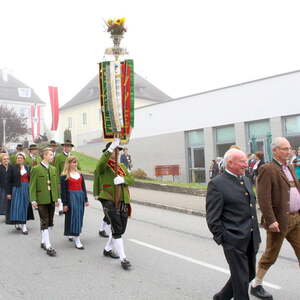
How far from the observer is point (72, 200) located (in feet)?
26.6

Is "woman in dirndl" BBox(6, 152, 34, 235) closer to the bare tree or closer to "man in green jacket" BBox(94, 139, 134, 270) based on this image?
"man in green jacket" BBox(94, 139, 134, 270)

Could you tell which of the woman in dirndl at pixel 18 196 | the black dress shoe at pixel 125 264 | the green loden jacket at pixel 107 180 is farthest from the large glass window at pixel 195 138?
the black dress shoe at pixel 125 264

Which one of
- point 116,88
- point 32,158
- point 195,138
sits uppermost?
point 195,138

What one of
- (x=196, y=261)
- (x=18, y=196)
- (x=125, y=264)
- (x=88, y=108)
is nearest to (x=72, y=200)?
(x=125, y=264)

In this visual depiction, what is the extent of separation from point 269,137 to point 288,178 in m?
15.9

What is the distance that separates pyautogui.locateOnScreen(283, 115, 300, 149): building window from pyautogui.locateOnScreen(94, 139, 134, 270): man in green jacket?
14535 mm

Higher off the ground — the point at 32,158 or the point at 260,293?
the point at 32,158

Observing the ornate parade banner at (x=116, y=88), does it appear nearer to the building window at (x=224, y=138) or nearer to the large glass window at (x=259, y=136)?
the large glass window at (x=259, y=136)

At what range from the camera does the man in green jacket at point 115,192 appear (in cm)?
662

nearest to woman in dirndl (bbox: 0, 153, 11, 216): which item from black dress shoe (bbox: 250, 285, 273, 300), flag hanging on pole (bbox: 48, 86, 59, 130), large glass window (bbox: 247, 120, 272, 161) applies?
black dress shoe (bbox: 250, 285, 273, 300)

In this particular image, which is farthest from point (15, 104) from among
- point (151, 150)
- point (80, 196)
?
point (80, 196)

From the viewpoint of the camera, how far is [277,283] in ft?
18.5

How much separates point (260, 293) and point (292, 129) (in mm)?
16124

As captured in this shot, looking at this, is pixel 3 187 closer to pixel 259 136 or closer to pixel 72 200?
Result: pixel 72 200
